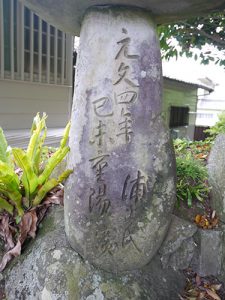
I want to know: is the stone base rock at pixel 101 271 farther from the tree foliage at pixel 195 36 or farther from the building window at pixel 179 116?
the building window at pixel 179 116

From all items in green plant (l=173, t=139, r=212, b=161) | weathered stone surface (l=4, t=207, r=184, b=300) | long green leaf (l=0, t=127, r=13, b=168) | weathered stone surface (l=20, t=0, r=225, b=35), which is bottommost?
weathered stone surface (l=4, t=207, r=184, b=300)

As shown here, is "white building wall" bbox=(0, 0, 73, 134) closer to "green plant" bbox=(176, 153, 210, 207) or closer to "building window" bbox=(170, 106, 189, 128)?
"green plant" bbox=(176, 153, 210, 207)

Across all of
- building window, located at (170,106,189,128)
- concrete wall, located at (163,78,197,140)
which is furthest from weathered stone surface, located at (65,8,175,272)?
building window, located at (170,106,189,128)

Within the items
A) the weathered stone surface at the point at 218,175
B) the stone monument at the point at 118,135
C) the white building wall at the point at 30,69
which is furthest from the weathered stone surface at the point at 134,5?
the white building wall at the point at 30,69

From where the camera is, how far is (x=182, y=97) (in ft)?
39.3

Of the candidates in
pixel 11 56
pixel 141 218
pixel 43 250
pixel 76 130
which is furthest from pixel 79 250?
pixel 11 56

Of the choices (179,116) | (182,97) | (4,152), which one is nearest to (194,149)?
(4,152)

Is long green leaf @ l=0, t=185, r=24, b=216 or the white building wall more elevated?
the white building wall

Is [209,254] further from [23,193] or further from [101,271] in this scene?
[23,193]

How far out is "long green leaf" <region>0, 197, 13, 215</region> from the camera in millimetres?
2322

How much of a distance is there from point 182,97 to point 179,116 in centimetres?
76

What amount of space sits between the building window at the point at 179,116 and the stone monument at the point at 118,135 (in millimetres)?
8917

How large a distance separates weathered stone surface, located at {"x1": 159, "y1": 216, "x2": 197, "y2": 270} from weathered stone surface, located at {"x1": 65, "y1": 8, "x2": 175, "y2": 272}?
17 cm

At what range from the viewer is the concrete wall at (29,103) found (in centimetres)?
534
